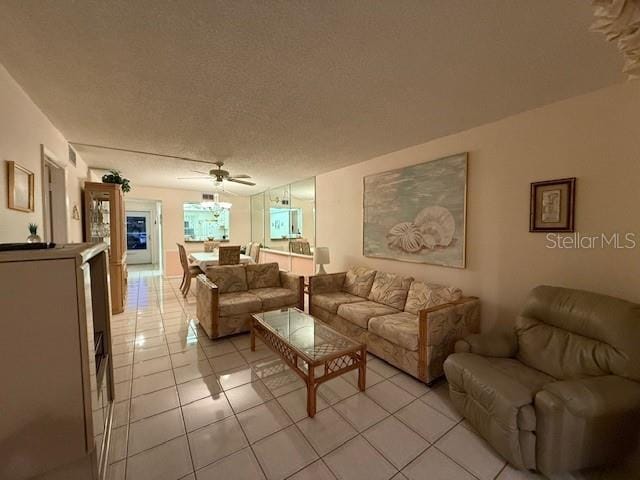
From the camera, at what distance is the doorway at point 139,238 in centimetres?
892

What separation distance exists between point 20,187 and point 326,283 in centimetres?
307

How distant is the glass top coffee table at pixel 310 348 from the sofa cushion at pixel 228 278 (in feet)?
3.11

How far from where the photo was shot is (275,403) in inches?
80.0

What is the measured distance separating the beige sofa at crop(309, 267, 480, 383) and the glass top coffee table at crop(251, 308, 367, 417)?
432 millimetres

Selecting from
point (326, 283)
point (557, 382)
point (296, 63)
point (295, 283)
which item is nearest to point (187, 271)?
point (295, 283)

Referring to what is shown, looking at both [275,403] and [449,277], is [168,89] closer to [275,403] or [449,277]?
[275,403]

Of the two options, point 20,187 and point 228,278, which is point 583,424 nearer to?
point 228,278

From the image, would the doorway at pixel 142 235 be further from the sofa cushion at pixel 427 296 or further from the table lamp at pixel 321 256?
the sofa cushion at pixel 427 296

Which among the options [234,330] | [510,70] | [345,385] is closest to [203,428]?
[345,385]

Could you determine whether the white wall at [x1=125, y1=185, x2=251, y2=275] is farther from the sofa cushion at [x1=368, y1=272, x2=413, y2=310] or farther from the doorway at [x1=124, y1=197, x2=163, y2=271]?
the sofa cushion at [x1=368, y1=272, x2=413, y2=310]

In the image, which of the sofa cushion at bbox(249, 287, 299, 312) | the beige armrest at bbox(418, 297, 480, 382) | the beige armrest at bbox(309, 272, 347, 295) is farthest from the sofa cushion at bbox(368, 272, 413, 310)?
the sofa cushion at bbox(249, 287, 299, 312)

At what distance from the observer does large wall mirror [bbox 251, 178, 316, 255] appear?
5.61 meters

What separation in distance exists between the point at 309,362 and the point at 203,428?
0.82m

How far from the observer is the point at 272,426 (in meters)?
1.80
